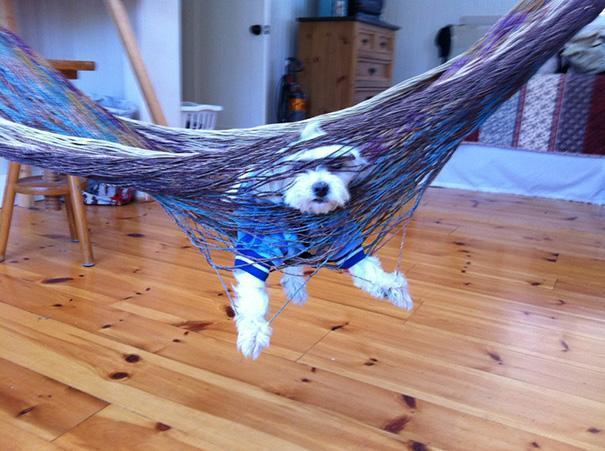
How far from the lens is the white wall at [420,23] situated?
3998mm

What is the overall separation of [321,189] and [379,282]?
24 centimetres

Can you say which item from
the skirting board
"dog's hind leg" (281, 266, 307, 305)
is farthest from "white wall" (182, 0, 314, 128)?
"dog's hind leg" (281, 266, 307, 305)

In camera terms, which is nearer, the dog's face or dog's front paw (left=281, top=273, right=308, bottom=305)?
the dog's face

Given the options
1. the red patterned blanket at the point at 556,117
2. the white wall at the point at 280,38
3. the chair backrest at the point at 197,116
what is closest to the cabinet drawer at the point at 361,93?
the white wall at the point at 280,38

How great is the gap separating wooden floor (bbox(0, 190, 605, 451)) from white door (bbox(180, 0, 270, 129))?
1.71m

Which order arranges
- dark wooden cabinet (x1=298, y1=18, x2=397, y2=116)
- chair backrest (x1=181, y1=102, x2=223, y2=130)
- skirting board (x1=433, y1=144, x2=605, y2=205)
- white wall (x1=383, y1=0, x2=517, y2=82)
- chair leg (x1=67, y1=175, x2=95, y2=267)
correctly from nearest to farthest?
chair leg (x1=67, y1=175, x2=95, y2=267), chair backrest (x1=181, y1=102, x2=223, y2=130), skirting board (x1=433, y1=144, x2=605, y2=205), dark wooden cabinet (x1=298, y1=18, x2=397, y2=116), white wall (x1=383, y1=0, x2=517, y2=82)

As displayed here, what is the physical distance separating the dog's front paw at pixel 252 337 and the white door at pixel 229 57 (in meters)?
2.67

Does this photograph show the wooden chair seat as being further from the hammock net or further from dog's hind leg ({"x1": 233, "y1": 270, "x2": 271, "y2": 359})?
dog's hind leg ({"x1": 233, "y1": 270, "x2": 271, "y2": 359})

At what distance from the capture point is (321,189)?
0.71 m

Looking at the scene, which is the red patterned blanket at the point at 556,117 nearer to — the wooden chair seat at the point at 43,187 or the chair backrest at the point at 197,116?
the chair backrest at the point at 197,116

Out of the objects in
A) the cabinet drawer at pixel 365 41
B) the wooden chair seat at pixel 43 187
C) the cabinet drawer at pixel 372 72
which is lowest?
the wooden chair seat at pixel 43 187

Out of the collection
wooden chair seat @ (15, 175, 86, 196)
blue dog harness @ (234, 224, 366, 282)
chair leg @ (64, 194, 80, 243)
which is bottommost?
chair leg @ (64, 194, 80, 243)

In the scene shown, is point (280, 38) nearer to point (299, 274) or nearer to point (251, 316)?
point (299, 274)

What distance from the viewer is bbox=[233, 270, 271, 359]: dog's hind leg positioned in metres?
0.77
